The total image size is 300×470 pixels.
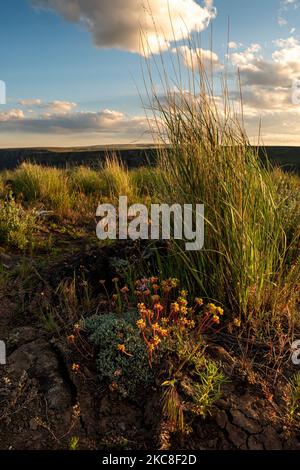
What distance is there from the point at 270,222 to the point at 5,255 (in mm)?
3116

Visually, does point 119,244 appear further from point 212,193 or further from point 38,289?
point 212,193

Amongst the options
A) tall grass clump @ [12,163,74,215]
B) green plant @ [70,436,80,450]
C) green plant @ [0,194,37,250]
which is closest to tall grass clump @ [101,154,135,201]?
tall grass clump @ [12,163,74,215]

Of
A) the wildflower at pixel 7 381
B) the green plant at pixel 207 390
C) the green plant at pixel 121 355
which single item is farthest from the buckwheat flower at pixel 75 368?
the green plant at pixel 207 390

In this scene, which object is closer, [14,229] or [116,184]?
[14,229]

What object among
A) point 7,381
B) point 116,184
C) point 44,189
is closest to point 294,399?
point 7,381

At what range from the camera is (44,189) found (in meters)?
7.95

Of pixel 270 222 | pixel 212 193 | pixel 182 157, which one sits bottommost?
pixel 270 222

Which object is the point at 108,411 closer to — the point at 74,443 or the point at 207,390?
the point at 74,443

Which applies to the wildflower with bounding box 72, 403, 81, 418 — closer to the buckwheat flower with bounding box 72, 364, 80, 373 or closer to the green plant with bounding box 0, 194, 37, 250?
the buckwheat flower with bounding box 72, 364, 80, 373

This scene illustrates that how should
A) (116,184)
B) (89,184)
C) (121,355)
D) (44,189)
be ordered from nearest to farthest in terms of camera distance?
(121,355)
(44,189)
(116,184)
(89,184)

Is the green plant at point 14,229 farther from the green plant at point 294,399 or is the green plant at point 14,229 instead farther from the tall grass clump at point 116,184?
the green plant at point 294,399

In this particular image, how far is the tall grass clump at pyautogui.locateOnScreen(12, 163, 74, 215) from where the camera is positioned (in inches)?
294

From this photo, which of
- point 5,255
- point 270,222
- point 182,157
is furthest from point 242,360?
point 5,255

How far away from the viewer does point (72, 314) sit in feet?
11.1
